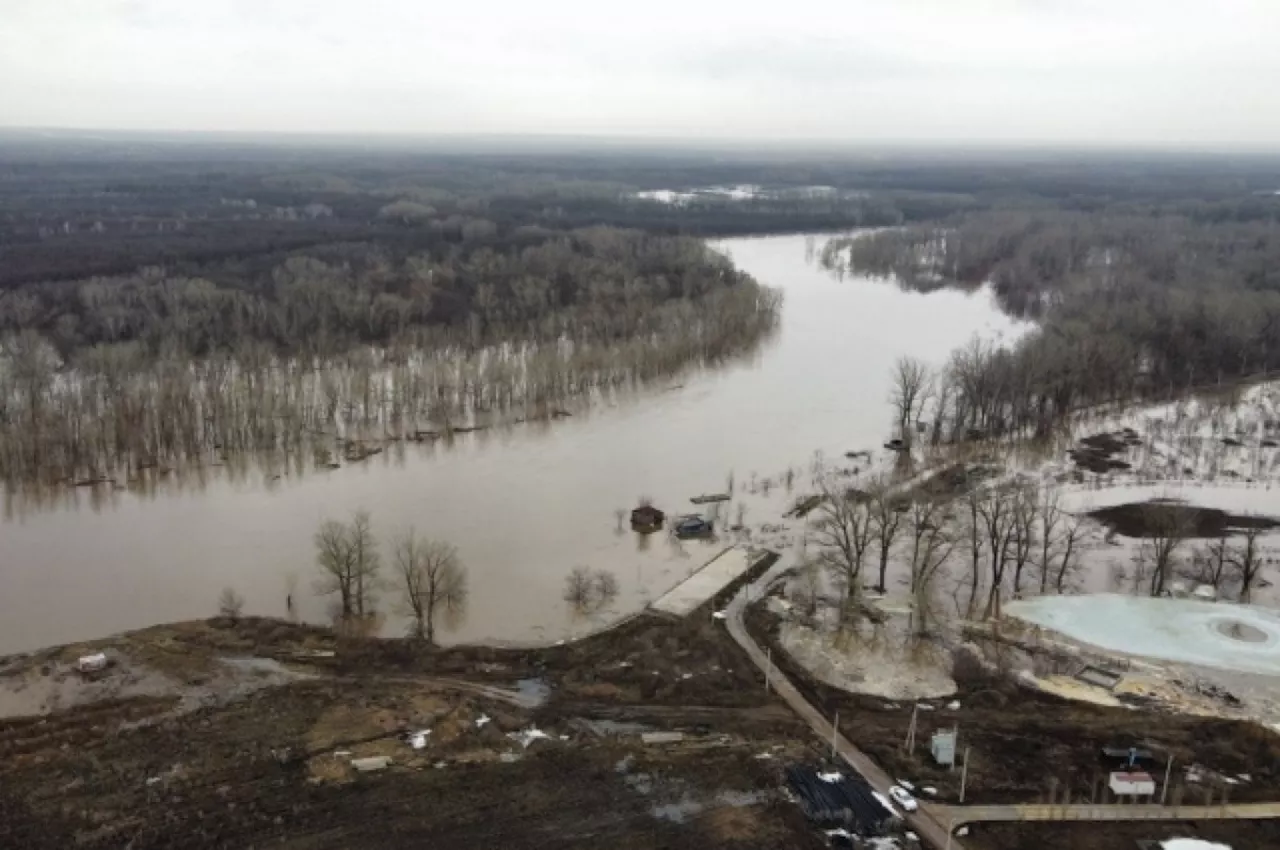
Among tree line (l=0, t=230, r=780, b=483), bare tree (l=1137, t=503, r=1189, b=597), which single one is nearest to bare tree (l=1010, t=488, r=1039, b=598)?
bare tree (l=1137, t=503, r=1189, b=597)

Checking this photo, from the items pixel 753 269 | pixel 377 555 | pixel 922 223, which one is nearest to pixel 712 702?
pixel 377 555

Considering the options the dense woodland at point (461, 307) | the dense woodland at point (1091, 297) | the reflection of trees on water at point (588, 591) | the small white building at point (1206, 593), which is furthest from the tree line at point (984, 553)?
the dense woodland at point (461, 307)

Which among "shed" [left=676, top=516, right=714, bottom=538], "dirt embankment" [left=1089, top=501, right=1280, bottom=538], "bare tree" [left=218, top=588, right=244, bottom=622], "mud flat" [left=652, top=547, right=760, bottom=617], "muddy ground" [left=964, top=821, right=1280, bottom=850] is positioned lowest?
"bare tree" [left=218, top=588, right=244, bottom=622]

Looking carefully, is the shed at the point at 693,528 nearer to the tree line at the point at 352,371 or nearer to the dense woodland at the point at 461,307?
the tree line at the point at 352,371

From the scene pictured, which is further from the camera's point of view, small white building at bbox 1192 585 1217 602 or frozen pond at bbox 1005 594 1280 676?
small white building at bbox 1192 585 1217 602

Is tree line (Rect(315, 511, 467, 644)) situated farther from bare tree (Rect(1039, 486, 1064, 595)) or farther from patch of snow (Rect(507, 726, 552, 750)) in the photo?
bare tree (Rect(1039, 486, 1064, 595))
